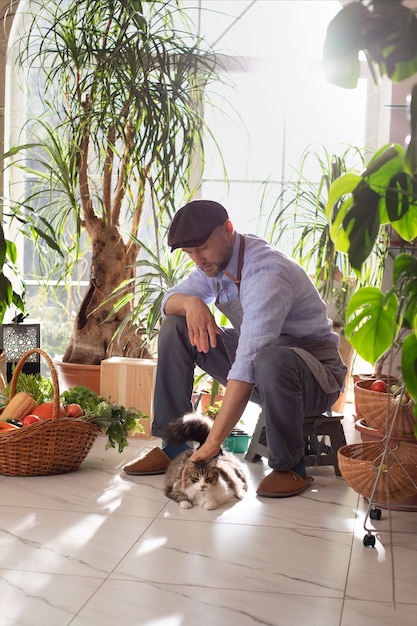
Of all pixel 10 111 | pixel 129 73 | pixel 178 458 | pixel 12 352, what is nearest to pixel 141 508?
pixel 178 458

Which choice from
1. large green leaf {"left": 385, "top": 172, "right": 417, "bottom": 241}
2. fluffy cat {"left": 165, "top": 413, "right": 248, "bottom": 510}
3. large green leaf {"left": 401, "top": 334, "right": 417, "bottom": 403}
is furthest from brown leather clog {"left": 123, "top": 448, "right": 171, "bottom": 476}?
large green leaf {"left": 385, "top": 172, "right": 417, "bottom": 241}

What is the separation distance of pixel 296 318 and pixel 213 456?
59 cm

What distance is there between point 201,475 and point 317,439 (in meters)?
0.70

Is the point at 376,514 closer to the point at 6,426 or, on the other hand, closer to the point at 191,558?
the point at 191,558

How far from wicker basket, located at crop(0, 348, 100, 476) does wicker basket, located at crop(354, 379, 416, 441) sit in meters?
1.03

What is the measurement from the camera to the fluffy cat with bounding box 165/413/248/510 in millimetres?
2746

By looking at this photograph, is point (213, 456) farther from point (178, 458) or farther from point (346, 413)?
point (346, 413)

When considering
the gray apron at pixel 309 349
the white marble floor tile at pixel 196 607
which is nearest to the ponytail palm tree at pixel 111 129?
the gray apron at pixel 309 349

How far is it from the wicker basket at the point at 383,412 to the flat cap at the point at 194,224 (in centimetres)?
88

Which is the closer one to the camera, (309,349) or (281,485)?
(281,485)

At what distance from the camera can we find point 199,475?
275 centimetres

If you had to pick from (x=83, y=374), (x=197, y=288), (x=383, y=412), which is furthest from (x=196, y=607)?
(x=83, y=374)

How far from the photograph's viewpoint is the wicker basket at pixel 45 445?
9.71ft

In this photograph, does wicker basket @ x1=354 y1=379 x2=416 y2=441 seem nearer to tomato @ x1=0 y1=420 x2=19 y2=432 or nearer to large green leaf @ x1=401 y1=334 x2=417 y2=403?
large green leaf @ x1=401 y1=334 x2=417 y2=403
